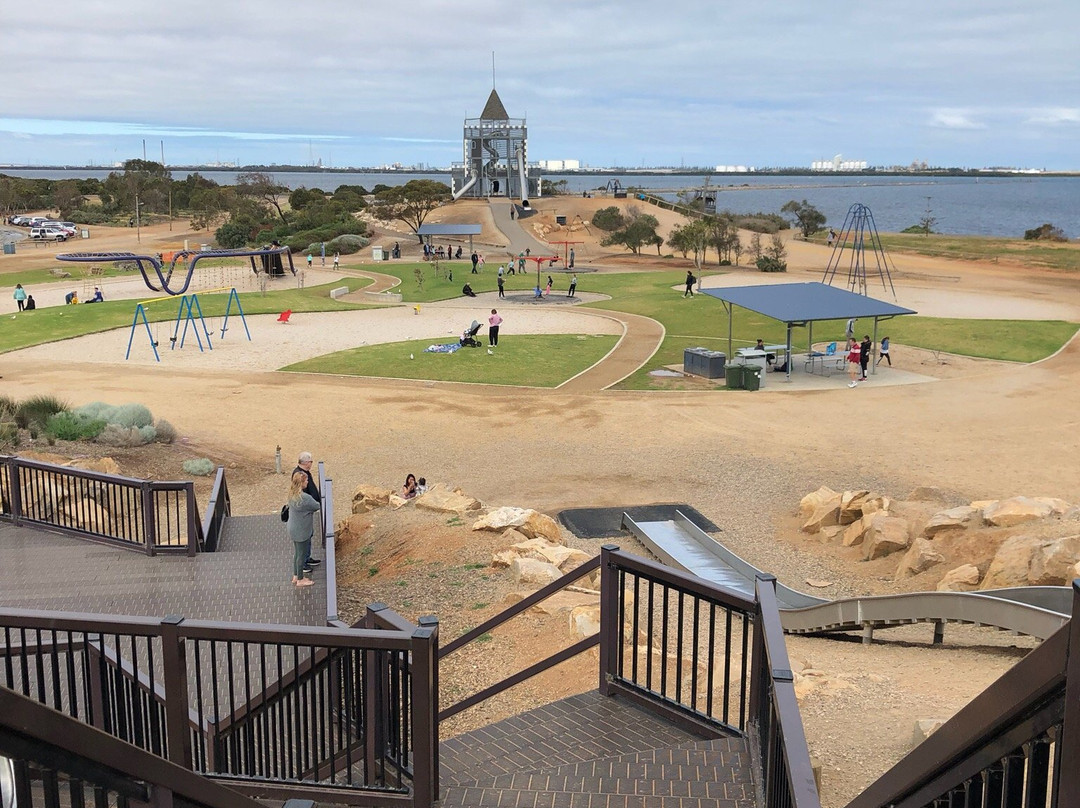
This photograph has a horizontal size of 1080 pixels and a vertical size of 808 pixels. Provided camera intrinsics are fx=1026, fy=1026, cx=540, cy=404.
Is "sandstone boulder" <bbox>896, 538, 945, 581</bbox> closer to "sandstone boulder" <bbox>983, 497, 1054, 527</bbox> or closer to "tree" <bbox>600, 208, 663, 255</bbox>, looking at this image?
"sandstone boulder" <bbox>983, 497, 1054, 527</bbox>

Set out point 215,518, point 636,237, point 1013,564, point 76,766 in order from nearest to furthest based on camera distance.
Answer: point 76,766
point 1013,564
point 215,518
point 636,237

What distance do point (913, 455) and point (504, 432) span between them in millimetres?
9174

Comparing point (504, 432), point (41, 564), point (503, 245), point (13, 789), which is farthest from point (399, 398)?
point (503, 245)

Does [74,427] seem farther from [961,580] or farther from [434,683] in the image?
[434,683]

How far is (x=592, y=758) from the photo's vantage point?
628 centimetres

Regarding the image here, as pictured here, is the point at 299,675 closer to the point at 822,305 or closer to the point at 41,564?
the point at 41,564

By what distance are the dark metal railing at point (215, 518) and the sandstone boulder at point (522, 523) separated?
3620 mm

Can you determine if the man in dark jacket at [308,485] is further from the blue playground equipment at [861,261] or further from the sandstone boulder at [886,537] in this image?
the blue playground equipment at [861,261]

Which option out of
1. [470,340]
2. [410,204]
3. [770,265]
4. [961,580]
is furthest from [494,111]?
[961,580]

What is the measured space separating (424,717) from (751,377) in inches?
981

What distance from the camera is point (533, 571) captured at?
12.4 m

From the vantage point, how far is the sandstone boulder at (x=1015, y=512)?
14.8 m

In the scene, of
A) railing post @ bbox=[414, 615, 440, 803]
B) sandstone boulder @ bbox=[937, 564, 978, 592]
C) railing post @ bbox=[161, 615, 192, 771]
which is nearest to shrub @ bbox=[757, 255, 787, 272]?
sandstone boulder @ bbox=[937, 564, 978, 592]

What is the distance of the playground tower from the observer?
117 metres
